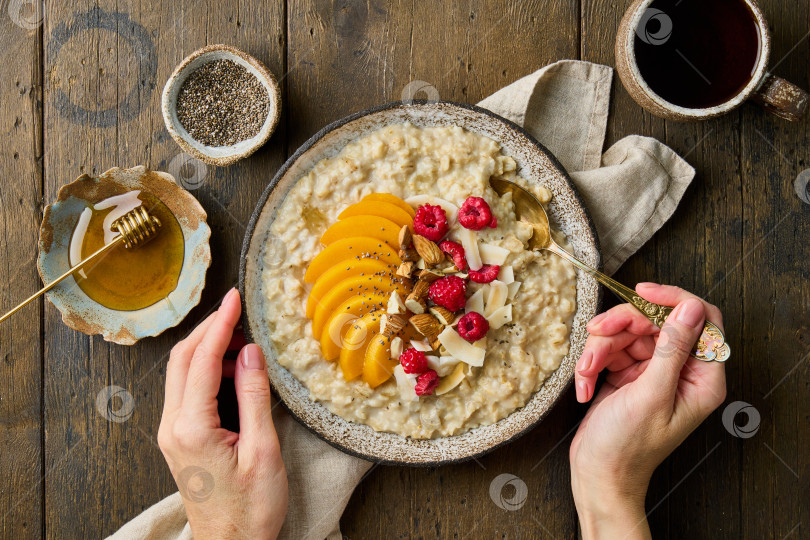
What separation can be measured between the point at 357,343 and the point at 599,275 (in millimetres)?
754

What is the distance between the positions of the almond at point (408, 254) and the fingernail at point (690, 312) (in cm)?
75

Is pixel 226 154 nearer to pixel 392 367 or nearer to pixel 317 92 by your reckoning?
pixel 317 92

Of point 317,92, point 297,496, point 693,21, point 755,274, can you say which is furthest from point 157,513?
point 693,21

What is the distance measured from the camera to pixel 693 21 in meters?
1.87

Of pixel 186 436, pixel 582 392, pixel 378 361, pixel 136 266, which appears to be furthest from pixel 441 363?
pixel 136 266

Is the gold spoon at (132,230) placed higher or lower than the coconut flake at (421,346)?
higher

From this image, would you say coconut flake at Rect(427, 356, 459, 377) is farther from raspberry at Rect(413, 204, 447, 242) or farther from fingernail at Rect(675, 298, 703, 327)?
fingernail at Rect(675, 298, 703, 327)

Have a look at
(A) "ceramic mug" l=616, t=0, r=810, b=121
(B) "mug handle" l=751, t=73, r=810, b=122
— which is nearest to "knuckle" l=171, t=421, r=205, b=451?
(A) "ceramic mug" l=616, t=0, r=810, b=121

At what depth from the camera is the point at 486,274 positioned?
1781 mm

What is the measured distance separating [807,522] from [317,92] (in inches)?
89.2

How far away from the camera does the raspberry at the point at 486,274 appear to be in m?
1.78

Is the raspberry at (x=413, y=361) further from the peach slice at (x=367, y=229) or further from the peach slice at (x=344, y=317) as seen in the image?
the peach slice at (x=367, y=229)

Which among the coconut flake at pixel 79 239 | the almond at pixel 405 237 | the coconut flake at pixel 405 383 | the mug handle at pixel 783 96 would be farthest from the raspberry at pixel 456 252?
the coconut flake at pixel 79 239

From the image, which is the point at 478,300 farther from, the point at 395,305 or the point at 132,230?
the point at 132,230
